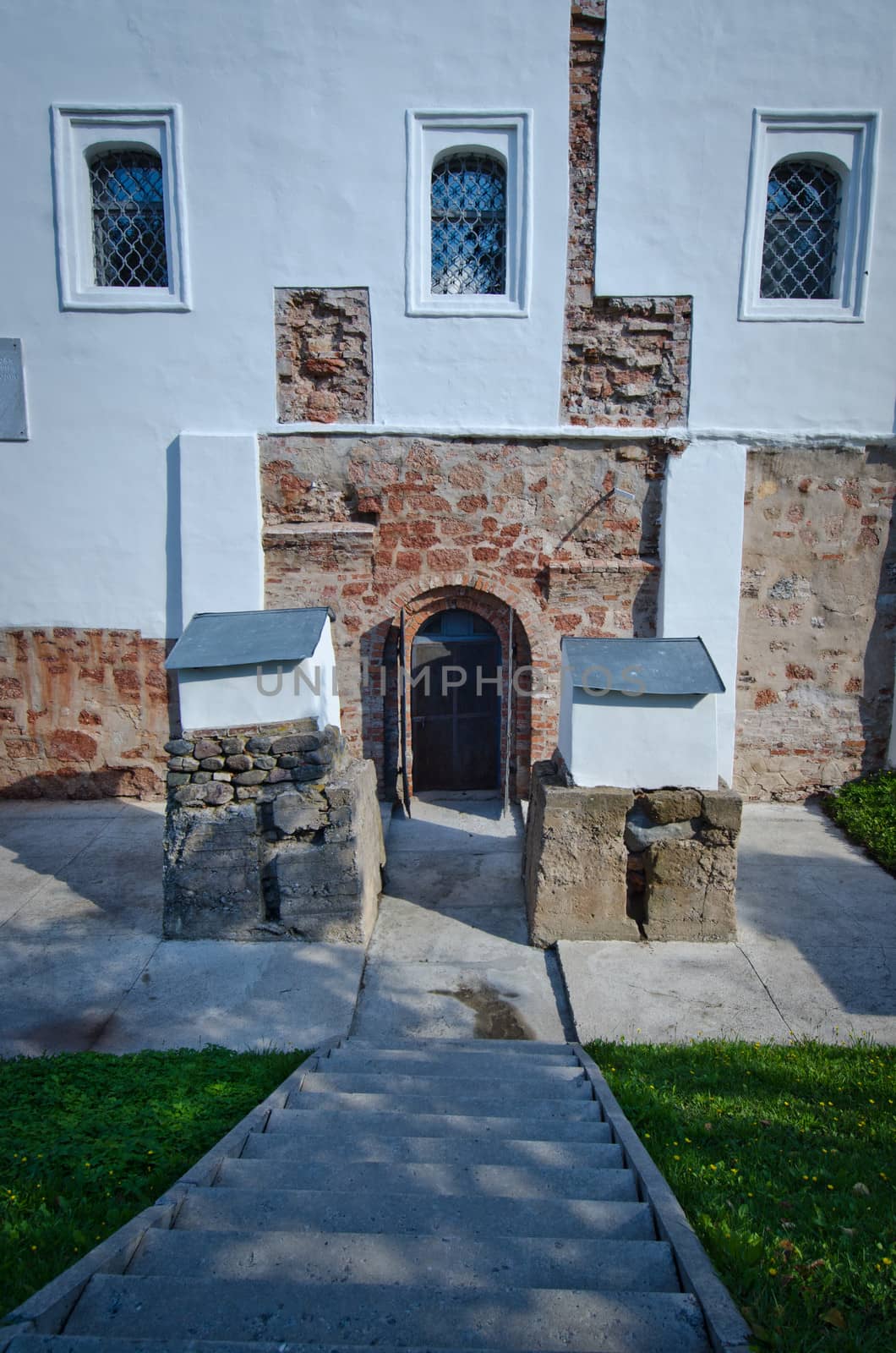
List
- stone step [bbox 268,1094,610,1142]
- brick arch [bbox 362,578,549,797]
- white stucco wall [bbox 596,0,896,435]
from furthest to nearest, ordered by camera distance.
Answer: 1. brick arch [bbox 362,578,549,797]
2. white stucco wall [bbox 596,0,896,435]
3. stone step [bbox 268,1094,610,1142]

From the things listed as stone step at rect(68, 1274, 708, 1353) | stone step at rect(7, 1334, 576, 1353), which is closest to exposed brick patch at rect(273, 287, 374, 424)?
stone step at rect(68, 1274, 708, 1353)

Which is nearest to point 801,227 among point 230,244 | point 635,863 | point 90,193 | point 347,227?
point 347,227

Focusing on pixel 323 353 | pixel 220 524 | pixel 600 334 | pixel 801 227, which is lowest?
pixel 220 524

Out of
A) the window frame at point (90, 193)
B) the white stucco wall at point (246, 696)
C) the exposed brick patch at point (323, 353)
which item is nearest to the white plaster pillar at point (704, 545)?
the exposed brick patch at point (323, 353)

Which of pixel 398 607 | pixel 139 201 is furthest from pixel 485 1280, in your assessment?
pixel 139 201

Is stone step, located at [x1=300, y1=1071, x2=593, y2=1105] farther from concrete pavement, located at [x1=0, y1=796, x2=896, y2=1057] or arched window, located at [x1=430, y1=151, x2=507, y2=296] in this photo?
arched window, located at [x1=430, y1=151, x2=507, y2=296]

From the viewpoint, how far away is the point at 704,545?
25.8 feet

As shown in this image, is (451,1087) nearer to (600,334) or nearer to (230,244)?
(600,334)

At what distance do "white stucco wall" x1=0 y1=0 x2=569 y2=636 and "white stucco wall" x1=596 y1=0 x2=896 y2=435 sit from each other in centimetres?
61

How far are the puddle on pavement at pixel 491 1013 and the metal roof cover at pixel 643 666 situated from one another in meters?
2.03

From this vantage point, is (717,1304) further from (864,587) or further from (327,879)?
(864,587)

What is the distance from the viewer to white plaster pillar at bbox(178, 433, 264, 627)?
773cm

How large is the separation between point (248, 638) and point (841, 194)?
6.92 m

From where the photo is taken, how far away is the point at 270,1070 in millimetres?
3834
